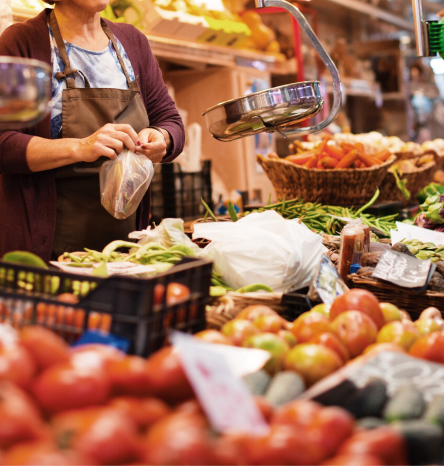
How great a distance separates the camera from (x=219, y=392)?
68cm

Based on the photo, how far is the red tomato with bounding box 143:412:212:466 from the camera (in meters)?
0.57

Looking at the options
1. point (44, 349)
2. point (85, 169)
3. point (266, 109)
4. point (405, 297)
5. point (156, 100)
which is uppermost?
point (156, 100)

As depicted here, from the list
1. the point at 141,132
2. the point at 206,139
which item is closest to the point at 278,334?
the point at 141,132

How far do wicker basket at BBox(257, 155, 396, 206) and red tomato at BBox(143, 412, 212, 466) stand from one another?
2.17 metres

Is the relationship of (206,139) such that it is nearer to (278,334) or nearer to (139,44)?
(139,44)

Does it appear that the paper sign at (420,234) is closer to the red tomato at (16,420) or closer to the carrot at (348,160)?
the carrot at (348,160)

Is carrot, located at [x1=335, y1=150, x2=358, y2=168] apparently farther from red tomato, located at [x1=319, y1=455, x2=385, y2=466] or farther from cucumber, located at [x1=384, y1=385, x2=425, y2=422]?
red tomato, located at [x1=319, y1=455, x2=385, y2=466]

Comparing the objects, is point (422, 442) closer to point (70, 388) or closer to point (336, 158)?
point (70, 388)

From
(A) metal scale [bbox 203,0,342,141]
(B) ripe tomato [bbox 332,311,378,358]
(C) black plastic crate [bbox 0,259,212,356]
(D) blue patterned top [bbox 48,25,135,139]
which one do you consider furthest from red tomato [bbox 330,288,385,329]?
(D) blue patterned top [bbox 48,25,135,139]

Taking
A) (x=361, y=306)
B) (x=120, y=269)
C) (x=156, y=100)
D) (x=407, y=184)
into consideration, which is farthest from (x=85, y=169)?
(x=407, y=184)

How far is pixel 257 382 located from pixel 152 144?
1223 mm

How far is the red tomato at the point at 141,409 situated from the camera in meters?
0.66

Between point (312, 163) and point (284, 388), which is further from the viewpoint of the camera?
point (312, 163)

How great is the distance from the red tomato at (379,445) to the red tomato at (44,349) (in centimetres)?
36
